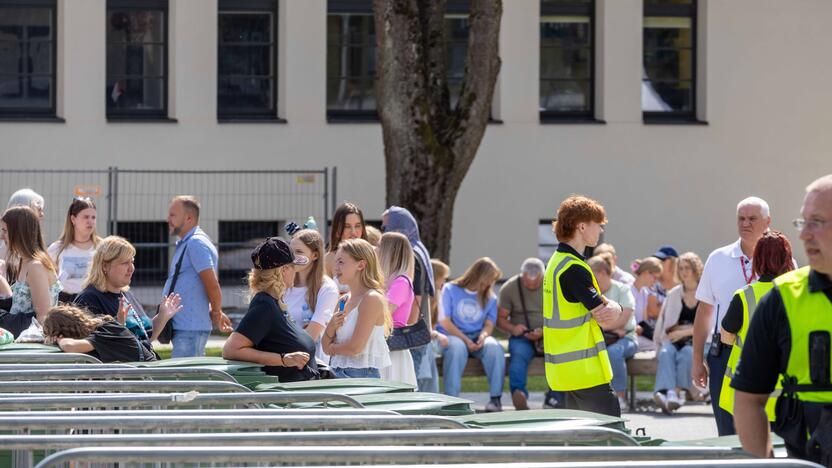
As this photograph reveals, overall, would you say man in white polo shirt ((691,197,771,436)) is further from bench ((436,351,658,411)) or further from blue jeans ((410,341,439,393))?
bench ((436,351,658,411))

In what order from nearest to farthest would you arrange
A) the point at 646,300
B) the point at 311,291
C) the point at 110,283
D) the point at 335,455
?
1. the point at 335,455
2. the point at 110,283
3. the point at 311,291
4. the point at 646,300

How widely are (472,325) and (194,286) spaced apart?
3.86 m

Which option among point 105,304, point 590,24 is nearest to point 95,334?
point 105,304

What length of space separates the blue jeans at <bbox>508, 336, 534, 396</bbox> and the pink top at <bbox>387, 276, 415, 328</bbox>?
14.0ft

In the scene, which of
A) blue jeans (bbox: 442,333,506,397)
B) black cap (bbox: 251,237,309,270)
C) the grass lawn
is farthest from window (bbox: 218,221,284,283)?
black cap (bbox: 251,237,309,270)

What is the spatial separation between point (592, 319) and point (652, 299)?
23.4ft

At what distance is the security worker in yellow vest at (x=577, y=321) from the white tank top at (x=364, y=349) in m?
1.23

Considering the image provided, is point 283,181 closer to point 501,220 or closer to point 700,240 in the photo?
point 501,220

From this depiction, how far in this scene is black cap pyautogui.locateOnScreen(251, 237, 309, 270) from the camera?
8086 millimetres

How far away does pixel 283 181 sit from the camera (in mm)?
23406

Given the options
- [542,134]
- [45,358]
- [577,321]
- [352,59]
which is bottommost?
[45,358]

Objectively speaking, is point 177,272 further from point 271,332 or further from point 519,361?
point 519,361

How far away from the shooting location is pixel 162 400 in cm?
572

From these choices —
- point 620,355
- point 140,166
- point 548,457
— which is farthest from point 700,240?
point 548,457
